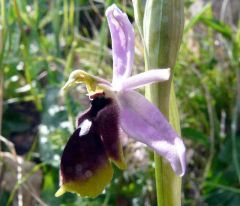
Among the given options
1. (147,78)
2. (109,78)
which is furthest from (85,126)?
(109,78)

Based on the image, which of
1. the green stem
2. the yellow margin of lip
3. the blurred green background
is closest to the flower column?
the green stem

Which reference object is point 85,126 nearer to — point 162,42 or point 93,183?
point 93,183

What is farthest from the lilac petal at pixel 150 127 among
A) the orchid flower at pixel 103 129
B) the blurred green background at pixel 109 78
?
the blurred green background at pixel 109 78

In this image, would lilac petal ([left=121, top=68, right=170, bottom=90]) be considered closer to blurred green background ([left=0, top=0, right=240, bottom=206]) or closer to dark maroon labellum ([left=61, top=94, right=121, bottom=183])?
dark maroon labellum ([left=61, top=94, right=121, bottom=183])

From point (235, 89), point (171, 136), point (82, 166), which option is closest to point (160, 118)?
point (171, 136)

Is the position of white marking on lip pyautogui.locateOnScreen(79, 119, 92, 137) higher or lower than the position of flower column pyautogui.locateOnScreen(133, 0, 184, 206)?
lower

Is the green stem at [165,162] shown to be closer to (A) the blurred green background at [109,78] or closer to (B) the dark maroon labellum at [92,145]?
(B) the dark maroon labellum at [92,145]
